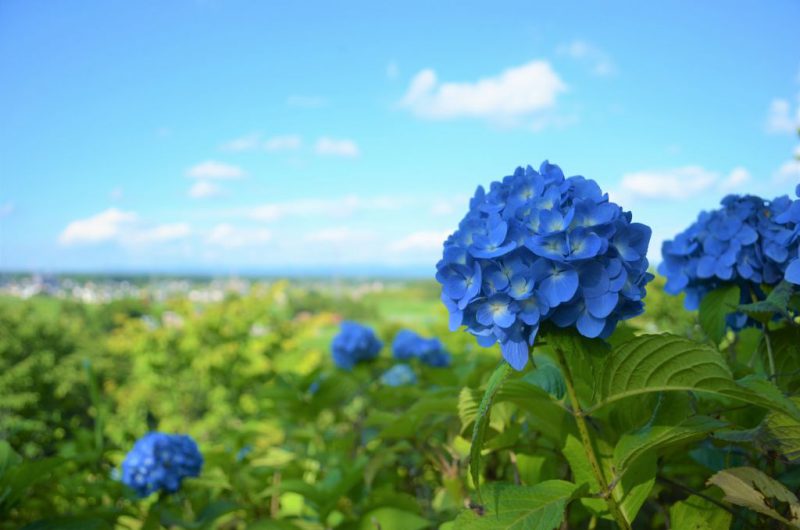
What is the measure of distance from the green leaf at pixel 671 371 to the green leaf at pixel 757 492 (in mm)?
170

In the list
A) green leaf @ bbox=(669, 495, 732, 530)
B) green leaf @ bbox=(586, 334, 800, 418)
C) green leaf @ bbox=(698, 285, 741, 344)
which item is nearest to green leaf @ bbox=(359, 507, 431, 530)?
green leaf @ bbox=(669, 495, 732, 530)

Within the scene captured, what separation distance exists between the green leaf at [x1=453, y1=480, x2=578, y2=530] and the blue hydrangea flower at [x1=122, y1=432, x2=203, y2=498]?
56.8 inches

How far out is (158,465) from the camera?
2141 mm

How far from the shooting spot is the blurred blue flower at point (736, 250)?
56.5 inches

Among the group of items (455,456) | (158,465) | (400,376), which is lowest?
(158,465)

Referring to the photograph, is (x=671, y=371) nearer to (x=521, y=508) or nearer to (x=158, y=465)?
(x=521, y=508)

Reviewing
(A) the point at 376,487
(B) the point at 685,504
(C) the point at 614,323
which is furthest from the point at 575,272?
(A) the point at 376,487

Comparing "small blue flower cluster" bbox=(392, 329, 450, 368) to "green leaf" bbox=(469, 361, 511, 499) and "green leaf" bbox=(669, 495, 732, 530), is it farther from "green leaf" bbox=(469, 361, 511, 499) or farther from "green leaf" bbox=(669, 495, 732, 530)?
"green leaf" bbox=(469, 361, 511, 499)

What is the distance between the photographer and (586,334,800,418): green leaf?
94cm

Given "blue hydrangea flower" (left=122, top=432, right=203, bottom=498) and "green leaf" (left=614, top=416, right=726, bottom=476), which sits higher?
"green leaf" (left=614, top=416, right=726, bottom=476)

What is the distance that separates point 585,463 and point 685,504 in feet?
0.69

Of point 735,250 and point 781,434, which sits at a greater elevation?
point 735,250

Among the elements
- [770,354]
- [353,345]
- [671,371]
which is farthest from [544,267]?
[353,345]

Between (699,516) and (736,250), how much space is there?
676 millimetres
